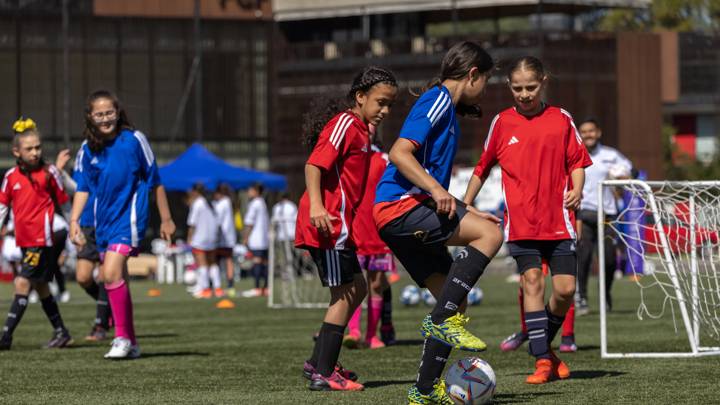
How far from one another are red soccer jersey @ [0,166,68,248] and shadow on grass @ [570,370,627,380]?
16.8 ft

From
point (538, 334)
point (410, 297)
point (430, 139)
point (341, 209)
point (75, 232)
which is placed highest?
point (430, 139)

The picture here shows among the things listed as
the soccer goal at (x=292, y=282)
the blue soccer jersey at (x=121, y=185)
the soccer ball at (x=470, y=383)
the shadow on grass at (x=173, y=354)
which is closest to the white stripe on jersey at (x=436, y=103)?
the soccer ball at (x=470, y=383)

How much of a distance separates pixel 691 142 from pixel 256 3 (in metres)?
25.6

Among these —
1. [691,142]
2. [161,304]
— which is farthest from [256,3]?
[161,304]

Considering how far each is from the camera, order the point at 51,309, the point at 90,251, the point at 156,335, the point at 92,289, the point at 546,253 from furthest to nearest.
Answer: the point at 156,335 < the point at 92,289 < the point at 90,251 < the point at 51,309 < the point at 546,253

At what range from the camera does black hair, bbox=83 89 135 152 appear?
35.6ft

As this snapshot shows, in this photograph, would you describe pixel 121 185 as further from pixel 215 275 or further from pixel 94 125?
pixel 215 275

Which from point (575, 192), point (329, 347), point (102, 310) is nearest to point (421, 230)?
point (329, 347)

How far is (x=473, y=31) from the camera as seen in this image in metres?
51.1

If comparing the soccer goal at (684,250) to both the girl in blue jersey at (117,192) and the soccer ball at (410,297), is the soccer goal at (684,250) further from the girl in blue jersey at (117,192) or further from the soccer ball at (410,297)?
the soccer ball at (410,297)

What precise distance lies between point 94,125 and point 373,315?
9.30 ft

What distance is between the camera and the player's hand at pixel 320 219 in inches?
314

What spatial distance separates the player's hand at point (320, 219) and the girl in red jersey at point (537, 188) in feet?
3.32

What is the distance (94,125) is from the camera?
35.5 ft
